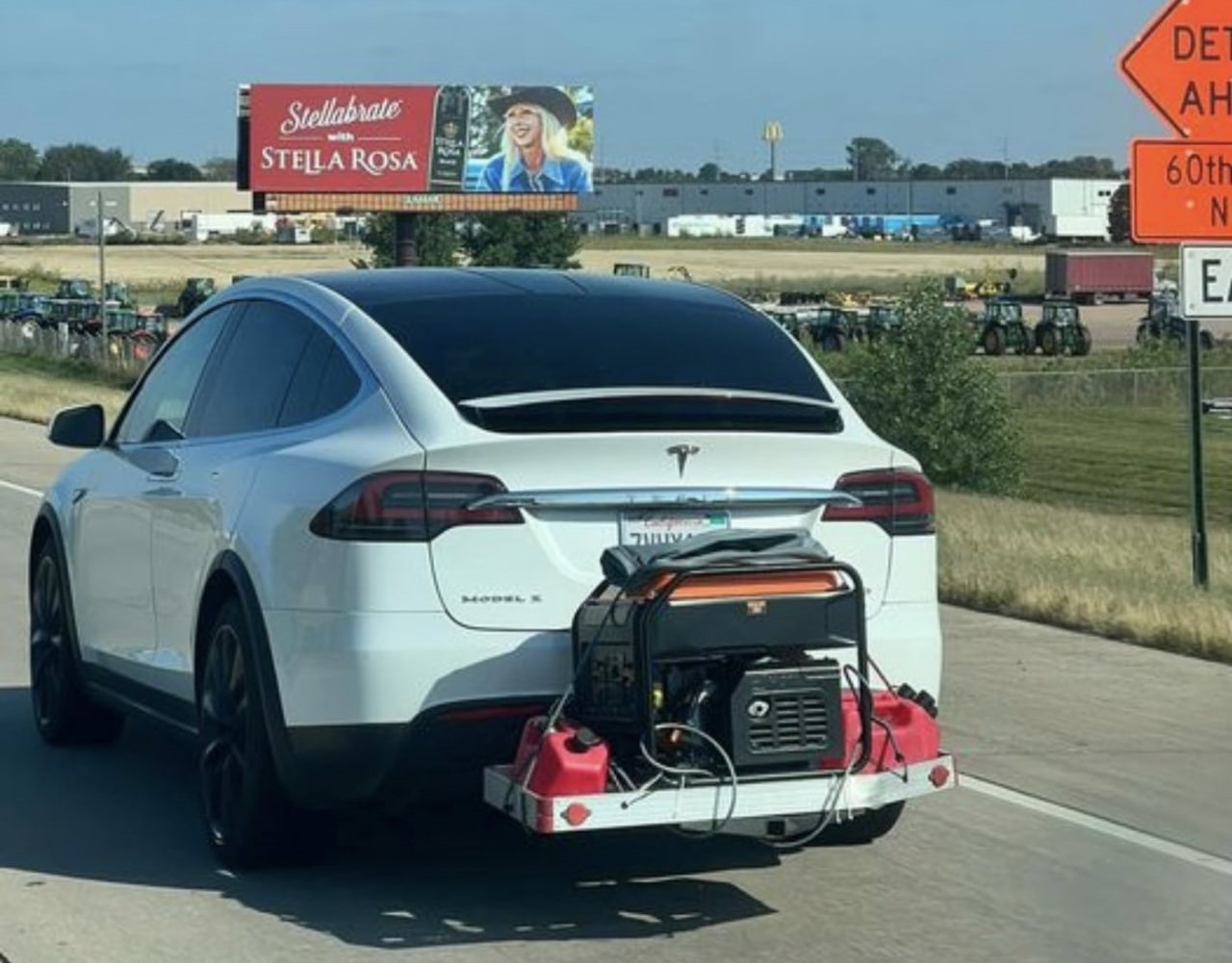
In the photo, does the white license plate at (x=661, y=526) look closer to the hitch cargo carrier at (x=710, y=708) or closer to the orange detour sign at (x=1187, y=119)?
the hitch cargo carrier at (x=710, y=708)

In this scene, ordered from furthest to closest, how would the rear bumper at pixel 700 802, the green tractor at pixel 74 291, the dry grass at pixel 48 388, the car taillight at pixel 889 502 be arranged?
the green tractor at pixel 74 291 < the dry grass at pixel 48 388 < the car taillight at pixel 889 502 < the rear bumper at pixel 700 802

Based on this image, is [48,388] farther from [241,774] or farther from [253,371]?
[241,774]

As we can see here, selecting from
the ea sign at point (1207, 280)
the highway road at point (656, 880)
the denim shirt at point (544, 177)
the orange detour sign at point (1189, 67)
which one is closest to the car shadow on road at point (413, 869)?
the highway road at point (656, 880)

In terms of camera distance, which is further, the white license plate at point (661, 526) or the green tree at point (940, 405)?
the green tree at point (940, 405)

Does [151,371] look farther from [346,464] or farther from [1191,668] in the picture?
[1191,668]

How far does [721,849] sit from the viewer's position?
7.78 metres

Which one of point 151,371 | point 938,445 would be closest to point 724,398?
point 151,371

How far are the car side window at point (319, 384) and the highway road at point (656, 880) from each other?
1406mm

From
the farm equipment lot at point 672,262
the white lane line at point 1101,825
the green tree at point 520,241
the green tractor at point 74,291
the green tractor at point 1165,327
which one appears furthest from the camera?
the farm equipment lot at point 672,262

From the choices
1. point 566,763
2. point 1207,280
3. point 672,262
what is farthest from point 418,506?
point 672,262

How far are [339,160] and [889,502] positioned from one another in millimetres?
57096

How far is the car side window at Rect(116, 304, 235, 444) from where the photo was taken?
338 inches

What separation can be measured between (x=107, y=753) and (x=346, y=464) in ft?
10.3

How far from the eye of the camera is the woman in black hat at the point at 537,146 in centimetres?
6366
